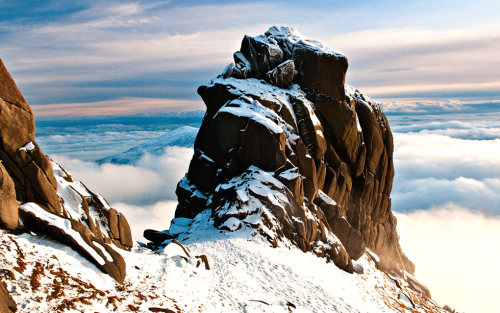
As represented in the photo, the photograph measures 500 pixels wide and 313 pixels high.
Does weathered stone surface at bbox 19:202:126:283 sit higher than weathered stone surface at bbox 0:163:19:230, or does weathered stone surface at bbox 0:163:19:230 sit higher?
weathered stone surface at bbox 0:163:19:230

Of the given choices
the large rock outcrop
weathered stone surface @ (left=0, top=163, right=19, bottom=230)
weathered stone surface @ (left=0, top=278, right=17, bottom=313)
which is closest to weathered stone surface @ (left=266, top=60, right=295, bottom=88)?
the large rock outcrop

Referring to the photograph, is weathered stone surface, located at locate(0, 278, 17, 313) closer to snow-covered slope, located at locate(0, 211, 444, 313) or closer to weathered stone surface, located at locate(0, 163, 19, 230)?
snow-covered slope, located at locate(0, 211, 444, 313)

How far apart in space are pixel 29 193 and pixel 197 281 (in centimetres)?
1033

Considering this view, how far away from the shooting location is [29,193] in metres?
16.7

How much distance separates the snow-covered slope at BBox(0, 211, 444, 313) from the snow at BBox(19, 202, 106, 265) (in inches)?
19.4

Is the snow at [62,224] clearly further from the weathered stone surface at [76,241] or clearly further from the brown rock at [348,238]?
the brown rock at [348,238]

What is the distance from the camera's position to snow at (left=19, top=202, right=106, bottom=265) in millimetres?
15125

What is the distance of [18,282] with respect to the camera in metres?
12.0

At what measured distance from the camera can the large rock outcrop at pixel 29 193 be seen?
14.8m

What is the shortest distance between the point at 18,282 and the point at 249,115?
89.2 feet

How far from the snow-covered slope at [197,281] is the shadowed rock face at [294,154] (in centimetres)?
362

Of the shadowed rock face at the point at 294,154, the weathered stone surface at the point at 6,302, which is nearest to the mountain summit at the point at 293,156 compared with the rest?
the shadowed rock face at the point at 294,154

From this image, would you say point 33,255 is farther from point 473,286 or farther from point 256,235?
point 473,286

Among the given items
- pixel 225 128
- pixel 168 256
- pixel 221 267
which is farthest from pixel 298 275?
pixel 225 128
